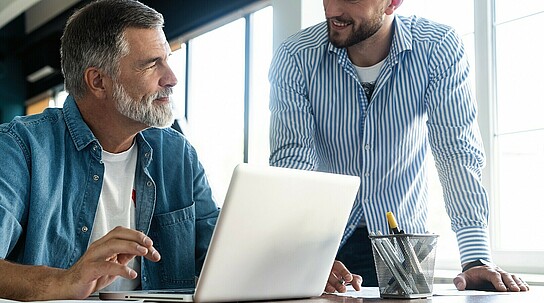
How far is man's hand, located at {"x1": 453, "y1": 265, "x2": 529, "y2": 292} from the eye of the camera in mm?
1508

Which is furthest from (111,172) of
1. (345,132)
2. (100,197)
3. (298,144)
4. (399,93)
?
(399,93)

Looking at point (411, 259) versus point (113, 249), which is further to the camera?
point (411, 259)

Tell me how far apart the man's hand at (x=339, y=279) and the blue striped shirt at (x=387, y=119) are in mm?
493

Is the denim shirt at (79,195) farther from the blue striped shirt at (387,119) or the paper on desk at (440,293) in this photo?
the paper on desk at (440,293)

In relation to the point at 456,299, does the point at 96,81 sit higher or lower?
higher

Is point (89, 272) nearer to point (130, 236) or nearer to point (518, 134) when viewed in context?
point (130, 236)

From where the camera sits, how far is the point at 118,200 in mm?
1748

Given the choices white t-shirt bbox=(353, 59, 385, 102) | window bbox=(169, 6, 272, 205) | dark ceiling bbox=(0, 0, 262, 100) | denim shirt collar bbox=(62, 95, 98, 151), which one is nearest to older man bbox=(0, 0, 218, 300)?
denim shirt collar bbox=(62, 95, 98, 151)

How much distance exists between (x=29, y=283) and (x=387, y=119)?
3.64 ft

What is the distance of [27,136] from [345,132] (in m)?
0.85

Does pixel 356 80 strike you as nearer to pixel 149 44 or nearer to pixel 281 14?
pixel 149 44

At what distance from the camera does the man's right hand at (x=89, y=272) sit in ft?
3.69

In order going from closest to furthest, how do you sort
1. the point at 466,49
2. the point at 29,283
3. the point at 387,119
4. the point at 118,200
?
the point at 29,283 < the point at 118,200 < the point at 387,119 < the point at 466,49

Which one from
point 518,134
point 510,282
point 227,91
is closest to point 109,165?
point 510,282
